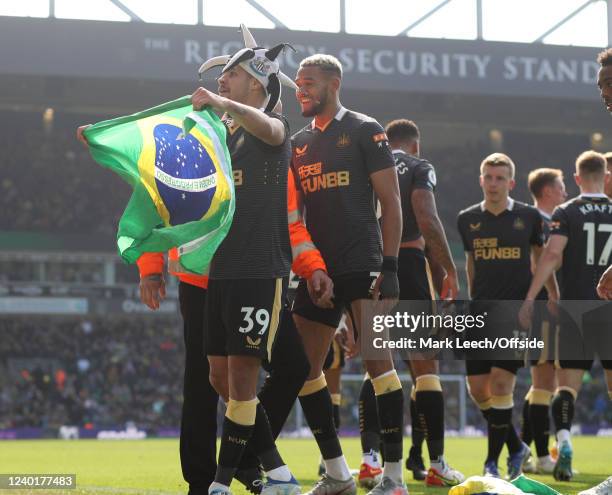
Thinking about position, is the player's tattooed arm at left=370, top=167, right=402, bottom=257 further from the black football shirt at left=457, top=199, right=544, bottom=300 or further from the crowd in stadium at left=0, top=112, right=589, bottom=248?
the crowd in stadium at left=0, top=112, right=589, bottom=248

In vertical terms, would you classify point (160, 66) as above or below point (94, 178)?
above

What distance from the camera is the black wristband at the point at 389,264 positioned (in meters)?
5.30

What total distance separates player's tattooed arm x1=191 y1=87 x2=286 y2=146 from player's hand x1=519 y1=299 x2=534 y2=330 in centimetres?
297

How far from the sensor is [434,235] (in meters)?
6.69

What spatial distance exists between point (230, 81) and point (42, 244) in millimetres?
24998

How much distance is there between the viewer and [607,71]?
4.66m

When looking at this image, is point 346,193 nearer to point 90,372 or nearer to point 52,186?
point 90,372

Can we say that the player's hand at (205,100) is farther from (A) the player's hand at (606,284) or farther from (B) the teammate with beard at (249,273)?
(A) the player's hand at (606,284)

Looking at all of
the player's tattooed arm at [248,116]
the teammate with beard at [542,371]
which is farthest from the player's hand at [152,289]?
the teammate with beard at [542,371]

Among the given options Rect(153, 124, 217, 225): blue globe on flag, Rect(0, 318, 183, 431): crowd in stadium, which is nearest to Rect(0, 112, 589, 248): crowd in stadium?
Rect(0, 318, 183, 431): crowd in stadium

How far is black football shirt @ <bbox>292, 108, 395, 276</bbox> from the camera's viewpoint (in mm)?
5422

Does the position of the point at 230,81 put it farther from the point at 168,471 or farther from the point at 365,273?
the point at 168,471

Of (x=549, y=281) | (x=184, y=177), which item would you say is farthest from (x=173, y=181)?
(x=549, y=281)

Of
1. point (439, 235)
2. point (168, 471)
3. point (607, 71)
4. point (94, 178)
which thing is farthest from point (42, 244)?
point (607, 71)
